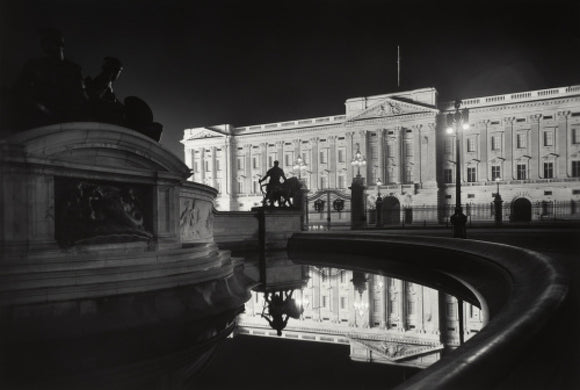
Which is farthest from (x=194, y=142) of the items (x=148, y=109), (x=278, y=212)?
(x=148, y=109)

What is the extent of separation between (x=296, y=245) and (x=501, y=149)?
1739 inches

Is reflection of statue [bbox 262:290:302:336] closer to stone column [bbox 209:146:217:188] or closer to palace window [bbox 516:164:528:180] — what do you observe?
palace window [bbox 516:164:528:180]

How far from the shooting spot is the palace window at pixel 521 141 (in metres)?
52.4

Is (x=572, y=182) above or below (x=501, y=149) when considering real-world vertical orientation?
below

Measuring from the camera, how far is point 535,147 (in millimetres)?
51688

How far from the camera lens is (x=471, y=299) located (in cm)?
704

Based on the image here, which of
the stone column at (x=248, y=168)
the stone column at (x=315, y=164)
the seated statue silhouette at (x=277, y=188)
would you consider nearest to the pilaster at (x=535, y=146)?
the stone column at (x=315, y=164)

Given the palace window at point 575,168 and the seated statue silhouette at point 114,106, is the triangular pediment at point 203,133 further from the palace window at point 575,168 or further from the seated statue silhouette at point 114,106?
the seated statue silhouette at point 114,106

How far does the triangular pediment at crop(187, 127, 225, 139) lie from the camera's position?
2827 inches

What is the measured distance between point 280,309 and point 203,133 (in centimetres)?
6858

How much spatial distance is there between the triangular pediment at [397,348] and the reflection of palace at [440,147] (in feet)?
143

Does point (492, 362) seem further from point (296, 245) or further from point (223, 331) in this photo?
point (296, 245)

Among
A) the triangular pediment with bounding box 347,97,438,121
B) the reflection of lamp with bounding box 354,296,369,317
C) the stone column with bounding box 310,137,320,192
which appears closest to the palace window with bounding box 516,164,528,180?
the triangular pediment with bounding box 347,97,438,121

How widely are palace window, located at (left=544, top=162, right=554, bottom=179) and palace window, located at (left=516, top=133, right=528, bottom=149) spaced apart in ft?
10.7
